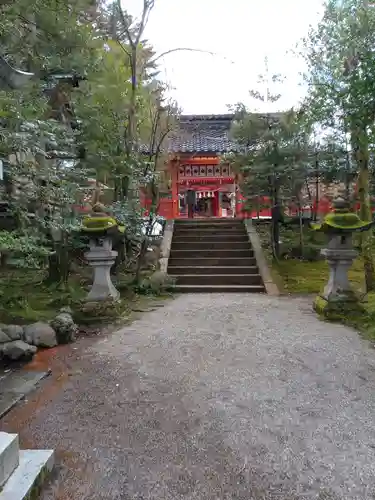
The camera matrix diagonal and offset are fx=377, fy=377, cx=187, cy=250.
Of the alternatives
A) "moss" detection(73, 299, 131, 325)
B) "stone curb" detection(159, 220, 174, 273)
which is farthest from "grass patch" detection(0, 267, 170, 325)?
"stone curb" detection(159, 220, 174, 273)

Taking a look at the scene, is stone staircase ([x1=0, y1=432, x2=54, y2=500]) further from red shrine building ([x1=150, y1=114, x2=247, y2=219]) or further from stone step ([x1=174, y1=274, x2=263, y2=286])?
red shrine building ([x1=150, y1=114, x2=247, y2=219])

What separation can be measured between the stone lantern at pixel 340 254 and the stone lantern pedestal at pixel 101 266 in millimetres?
3366

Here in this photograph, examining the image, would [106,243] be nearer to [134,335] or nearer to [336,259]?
[134,335]

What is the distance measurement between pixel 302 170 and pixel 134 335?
21.8 feet

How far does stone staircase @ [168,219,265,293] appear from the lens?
29.7 ft

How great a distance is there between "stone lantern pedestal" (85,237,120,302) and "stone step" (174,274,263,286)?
10.1ft

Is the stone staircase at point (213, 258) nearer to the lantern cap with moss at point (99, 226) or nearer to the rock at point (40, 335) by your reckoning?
the lantern cap with moss at point (99, 226)

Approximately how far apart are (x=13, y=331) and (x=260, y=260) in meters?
6.66

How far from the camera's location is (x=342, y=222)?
19.2 feet

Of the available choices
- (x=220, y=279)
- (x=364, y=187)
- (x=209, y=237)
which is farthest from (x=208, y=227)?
(x=364, y=187)

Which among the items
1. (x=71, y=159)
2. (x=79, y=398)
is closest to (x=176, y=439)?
(x=79, y=398)

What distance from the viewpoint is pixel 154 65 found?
29.6ft

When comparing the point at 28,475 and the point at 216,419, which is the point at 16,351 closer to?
the point at 28,475

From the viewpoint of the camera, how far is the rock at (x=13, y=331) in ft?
15.0
